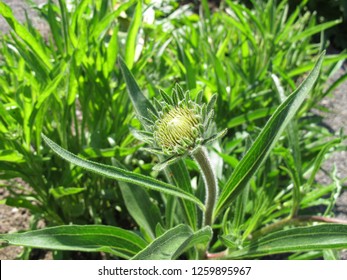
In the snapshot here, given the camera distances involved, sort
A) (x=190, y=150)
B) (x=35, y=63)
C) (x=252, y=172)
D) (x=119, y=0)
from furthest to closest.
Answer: (x=119, y=0)
(x=35, y=63)
(x=252, y=172)
(x=190, y=150)

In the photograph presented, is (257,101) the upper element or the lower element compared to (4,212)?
upper

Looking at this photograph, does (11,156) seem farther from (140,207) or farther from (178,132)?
(178,132)

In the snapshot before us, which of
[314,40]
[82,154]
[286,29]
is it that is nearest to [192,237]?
[82,154]

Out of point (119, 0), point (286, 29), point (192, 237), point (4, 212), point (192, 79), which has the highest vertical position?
point (119, 0)

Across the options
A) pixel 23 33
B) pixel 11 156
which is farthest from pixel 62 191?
pixel 23 33

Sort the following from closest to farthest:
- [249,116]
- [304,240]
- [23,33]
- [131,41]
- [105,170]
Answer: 1. [105,170]
2. [304,240]
3. [23,33]
4. [131,41]
5. [249,116]

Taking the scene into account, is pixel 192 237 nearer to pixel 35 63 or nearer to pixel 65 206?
pixel 65 206

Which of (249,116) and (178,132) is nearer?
(178,132)
